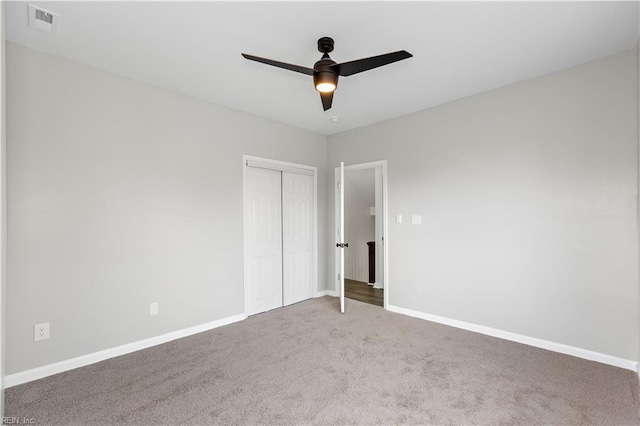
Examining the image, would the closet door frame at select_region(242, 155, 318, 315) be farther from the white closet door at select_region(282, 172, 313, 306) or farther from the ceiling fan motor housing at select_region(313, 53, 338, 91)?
the ceiling fan motor housing at select_region(313, 53, 338, 91)

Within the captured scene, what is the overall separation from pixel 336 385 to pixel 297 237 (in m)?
2.51

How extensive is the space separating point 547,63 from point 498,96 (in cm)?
55

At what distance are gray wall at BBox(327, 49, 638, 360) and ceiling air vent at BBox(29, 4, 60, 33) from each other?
3.45 metres

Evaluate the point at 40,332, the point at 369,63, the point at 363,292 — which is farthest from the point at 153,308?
the point at 363,292

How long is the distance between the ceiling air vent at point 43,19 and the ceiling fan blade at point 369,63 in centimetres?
193

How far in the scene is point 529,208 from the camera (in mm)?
3146

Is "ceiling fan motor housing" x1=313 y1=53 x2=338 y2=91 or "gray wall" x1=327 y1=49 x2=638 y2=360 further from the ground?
"ceiling fan motor housing" x1=313 y1=53 x2=338 y2=91

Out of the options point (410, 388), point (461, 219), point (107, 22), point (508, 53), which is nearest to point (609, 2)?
point (508, 53)

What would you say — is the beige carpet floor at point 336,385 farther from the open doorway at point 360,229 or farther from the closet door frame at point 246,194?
the open doorway at point 360,229

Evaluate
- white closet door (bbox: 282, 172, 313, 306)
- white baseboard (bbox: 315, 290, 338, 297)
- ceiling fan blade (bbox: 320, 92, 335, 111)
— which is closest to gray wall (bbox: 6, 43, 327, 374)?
white closet door (bbox: 282, 172, 313, 306)

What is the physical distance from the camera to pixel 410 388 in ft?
7.93

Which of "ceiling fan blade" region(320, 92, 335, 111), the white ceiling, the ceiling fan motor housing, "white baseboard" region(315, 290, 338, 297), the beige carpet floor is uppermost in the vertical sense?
the white ceiling

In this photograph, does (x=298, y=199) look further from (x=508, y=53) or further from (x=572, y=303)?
(x=572, y=303)

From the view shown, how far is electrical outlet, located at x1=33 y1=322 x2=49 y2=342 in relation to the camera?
101 inches
